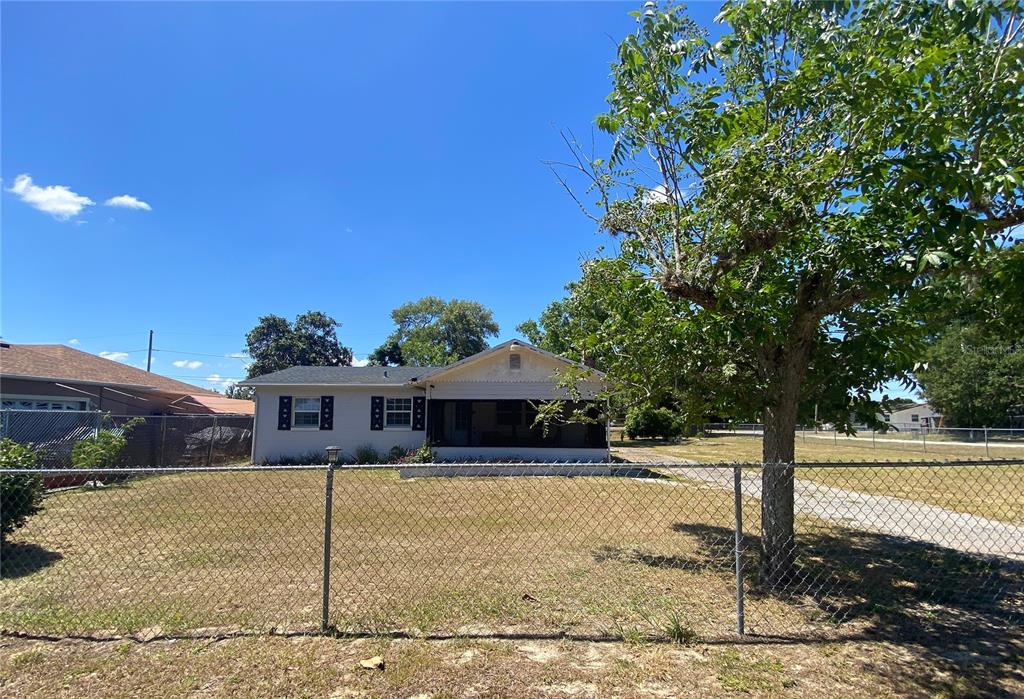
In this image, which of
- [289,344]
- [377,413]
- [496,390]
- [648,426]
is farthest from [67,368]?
[289,344]

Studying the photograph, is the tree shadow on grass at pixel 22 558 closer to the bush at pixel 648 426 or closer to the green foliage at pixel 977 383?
the bush at pixel 648 426

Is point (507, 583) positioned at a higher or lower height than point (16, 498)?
lower

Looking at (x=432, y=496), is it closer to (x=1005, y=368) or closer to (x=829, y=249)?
(x=829, y=249)

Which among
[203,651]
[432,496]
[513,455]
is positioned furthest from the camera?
[513,455]

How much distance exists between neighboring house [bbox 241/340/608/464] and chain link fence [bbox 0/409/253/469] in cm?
162

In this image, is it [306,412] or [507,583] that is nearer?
[507,583]

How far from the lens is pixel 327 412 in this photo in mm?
18828

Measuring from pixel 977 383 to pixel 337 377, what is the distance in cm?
5135

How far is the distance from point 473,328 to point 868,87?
42707 mm

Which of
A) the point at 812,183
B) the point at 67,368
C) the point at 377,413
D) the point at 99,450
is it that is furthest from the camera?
the point at 67,368

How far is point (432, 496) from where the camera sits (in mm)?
11594

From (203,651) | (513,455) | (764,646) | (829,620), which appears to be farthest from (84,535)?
(513,455)

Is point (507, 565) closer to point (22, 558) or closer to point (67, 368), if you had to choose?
point (22, 558)

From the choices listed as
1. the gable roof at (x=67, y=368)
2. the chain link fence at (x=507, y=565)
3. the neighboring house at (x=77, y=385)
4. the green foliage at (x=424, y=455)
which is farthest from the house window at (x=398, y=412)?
the gable roof at (x=67, y=368)
